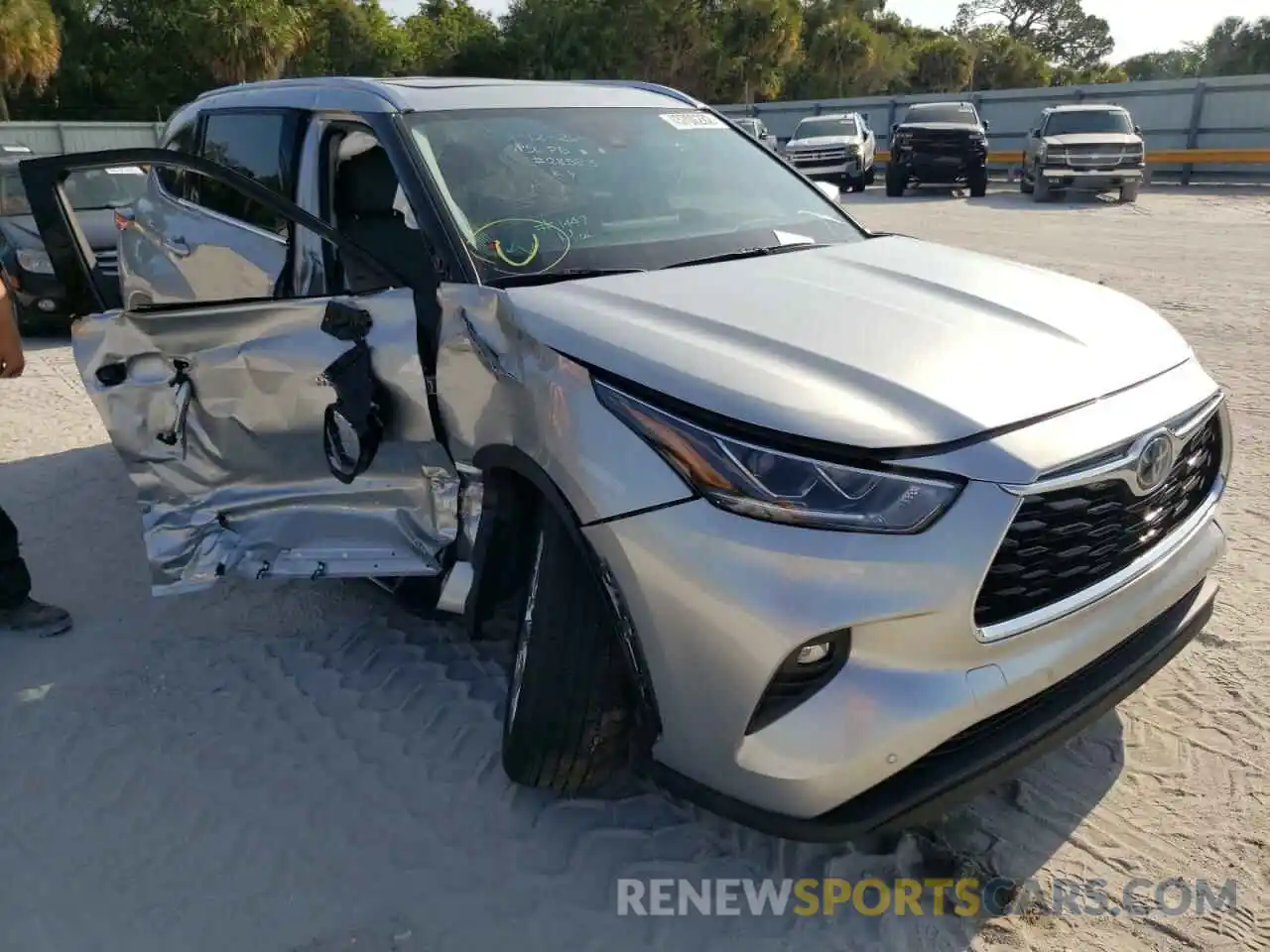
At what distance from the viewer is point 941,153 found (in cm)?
2184

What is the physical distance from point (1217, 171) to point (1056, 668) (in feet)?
83.8

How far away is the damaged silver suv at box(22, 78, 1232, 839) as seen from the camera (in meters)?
2.08

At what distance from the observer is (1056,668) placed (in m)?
2.26

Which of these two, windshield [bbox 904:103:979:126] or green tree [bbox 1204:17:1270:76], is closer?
windshield [bbox 904:103:979:126]

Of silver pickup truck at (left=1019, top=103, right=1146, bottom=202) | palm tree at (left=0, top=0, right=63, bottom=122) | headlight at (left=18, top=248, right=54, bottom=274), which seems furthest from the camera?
palm tree at (left=0, top=0, right=63, bottom=122)

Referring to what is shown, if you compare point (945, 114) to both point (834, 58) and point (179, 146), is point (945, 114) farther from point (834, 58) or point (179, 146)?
point (834, 58)

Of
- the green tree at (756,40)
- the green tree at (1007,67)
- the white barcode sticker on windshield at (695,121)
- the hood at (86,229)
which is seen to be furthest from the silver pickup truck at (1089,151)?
the green tree at (1007,67)

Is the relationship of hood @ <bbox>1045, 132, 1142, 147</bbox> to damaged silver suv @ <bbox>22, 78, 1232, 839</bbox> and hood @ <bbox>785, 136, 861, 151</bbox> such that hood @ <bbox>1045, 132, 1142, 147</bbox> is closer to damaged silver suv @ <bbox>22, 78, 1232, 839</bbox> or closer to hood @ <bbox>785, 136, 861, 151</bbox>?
hood @ <bbox>785, 136, 861, 151</bbox>

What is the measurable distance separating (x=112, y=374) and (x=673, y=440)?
2286 millimetres

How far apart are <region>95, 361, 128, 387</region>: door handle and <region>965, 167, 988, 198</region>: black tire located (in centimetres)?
2113

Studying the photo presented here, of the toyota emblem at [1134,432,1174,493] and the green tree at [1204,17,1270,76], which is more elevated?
the green tree at [1204,17,1270,76]

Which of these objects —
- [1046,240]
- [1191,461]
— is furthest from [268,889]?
[1046,240]

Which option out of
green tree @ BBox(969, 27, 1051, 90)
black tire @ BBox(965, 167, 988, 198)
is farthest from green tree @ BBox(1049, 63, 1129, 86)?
black tire @ BBox(965, 167, 988, 198)

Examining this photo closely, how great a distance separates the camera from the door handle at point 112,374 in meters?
3.46
